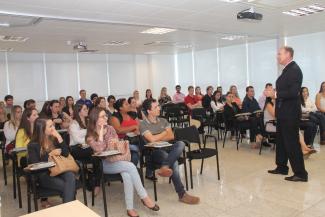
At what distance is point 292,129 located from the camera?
3.97 meters

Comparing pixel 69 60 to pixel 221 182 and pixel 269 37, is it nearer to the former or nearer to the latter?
pixel 269 37

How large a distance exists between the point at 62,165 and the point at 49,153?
0.20m

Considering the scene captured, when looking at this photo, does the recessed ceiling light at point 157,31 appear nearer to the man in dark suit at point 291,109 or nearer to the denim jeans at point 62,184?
the man in dark suit at point 291,109

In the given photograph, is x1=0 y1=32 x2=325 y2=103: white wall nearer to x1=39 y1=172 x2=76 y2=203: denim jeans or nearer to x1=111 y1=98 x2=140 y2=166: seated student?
x1=111 y1=98 x2=140 y2=166: seated student

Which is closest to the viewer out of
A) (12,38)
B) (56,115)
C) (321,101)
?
(56,115)

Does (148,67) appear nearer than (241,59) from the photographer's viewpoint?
No

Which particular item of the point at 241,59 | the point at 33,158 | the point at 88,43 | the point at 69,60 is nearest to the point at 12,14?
the point at 33,158

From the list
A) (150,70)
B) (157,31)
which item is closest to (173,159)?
(157,31)

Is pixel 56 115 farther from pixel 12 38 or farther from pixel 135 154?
pixel 12 38

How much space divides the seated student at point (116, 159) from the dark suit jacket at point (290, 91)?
2.06 metres

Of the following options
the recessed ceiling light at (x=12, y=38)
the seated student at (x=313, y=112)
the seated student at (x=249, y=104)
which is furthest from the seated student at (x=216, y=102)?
the recessed ceiling light at (x=12, y=38)

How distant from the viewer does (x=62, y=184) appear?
2.95 m

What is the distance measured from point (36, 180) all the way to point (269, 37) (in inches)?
327

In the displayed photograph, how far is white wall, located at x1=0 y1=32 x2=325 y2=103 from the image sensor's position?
374 inches
